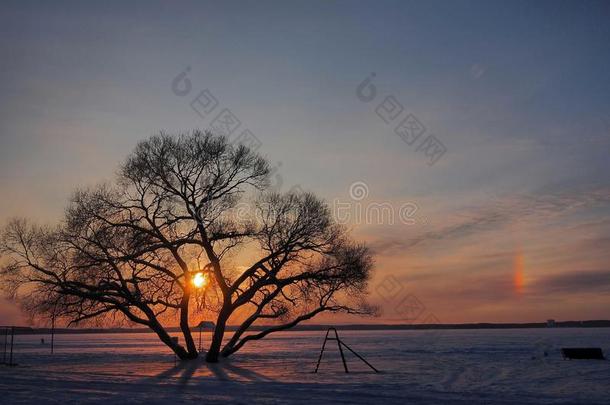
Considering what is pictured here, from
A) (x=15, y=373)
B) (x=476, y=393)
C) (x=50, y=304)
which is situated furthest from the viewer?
(x=50, y=304)

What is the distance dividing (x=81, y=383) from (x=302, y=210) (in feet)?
53.9

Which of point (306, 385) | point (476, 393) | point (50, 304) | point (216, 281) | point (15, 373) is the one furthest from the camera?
point (216, 281)

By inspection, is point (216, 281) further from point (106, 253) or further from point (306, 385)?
point (306, 385)

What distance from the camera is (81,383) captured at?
78.8 feet

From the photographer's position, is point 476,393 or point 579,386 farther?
point 579,386

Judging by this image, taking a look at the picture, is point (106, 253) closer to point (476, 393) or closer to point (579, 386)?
point (476, 393)

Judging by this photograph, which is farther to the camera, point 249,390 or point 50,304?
point 50,304

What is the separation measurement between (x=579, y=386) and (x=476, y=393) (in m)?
5.91

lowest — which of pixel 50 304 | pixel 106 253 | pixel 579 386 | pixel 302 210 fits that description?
pixel 579 386

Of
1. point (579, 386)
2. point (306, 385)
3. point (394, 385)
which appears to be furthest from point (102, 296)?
point (579, 386)

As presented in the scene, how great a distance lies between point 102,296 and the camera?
3453cm

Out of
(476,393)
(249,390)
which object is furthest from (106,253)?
(476,393)

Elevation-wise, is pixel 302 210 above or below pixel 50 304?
above

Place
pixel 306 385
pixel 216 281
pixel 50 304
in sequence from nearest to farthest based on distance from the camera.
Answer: pixel 306 385, pixel 50 304, pixel 216 281
